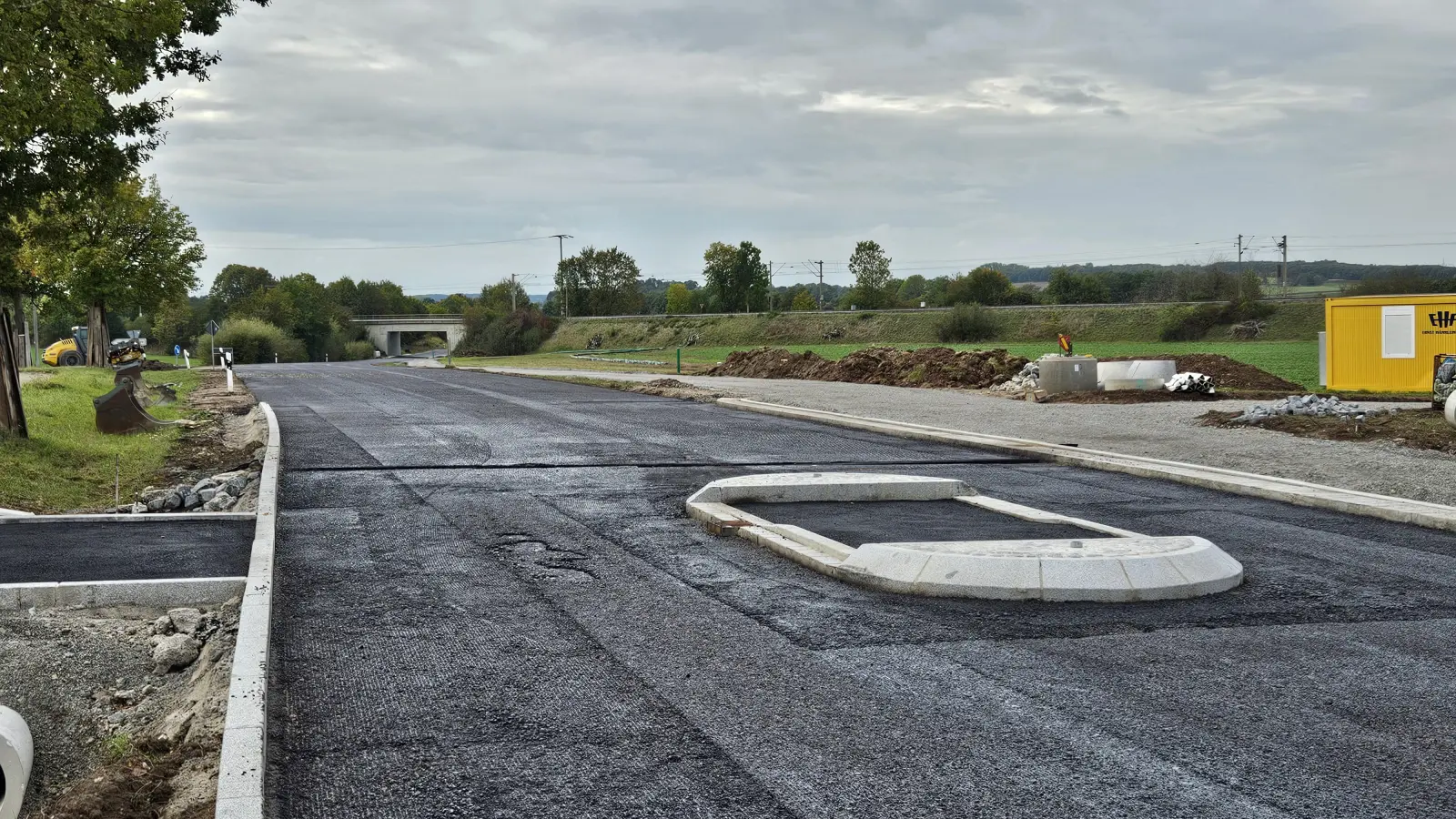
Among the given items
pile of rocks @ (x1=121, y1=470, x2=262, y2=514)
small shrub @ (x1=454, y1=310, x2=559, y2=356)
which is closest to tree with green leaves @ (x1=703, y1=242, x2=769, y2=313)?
small shrub @ (x1=454, y1=310, x2=559, y2=356)

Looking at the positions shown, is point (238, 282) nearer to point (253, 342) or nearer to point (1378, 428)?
point (253, 342)

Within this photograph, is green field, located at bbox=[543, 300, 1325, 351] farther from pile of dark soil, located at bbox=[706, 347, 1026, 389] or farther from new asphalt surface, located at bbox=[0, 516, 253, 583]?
new asphalt surface, located at bbox=[0, 516, 253, 583]

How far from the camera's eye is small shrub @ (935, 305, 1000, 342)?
82.6 meters

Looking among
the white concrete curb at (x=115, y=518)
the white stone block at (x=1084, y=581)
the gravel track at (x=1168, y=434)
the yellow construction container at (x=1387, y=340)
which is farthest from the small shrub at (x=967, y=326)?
the white stone block at (x=1084, y=581)

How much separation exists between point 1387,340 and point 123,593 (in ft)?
80.7

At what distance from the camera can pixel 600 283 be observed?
136000 mm

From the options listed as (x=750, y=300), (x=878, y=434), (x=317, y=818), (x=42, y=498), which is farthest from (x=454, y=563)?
(x=750, y=300)

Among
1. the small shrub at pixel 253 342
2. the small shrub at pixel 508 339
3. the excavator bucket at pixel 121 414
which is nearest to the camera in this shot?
the excavator bucket at pixel 121 414

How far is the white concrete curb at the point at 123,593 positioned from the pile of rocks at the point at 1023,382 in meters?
21.9

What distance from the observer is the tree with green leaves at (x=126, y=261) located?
46.0m

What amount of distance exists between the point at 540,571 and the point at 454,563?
0.71m

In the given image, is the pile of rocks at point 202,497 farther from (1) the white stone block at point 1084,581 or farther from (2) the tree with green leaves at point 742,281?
(2) the tree with green leaves at point 742,281

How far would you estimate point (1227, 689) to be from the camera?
5.50 meters

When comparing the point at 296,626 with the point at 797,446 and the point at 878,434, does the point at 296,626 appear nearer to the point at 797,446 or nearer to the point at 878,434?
the point at 797,446
